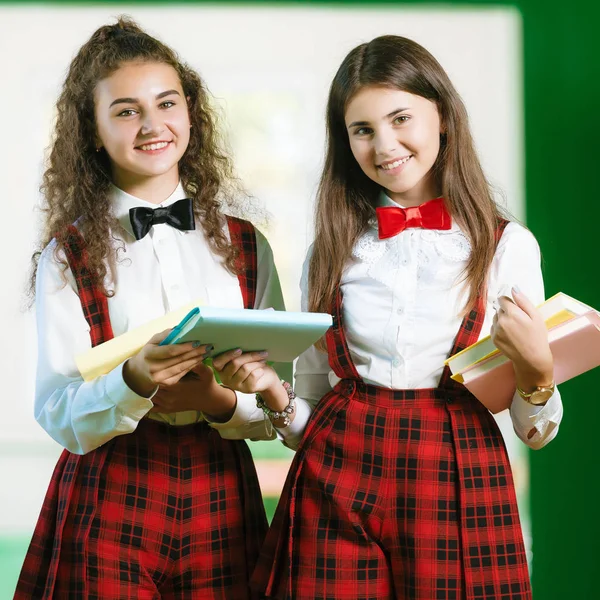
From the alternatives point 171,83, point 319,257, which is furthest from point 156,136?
point 319,257

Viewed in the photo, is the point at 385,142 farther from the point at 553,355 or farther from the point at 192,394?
the point at 192,394

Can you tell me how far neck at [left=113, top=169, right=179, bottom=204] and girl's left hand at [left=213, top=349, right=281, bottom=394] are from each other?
51cm

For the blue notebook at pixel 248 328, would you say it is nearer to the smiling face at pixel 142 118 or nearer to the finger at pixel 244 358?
the finger at pixel 244 358

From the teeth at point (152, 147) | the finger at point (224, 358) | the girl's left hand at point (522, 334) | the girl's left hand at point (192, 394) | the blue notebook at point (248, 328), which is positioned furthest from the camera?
the teeth at point (152, 147)

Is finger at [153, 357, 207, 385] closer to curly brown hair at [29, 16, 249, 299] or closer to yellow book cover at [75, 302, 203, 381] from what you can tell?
yellow book cover at [75, 302, 203, 381]

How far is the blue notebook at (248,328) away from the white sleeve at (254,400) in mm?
272

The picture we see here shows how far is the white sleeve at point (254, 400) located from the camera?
203cm

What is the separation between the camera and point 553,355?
1.81m

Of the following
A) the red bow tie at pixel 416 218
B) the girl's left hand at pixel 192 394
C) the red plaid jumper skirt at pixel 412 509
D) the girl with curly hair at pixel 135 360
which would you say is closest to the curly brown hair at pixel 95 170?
the girl with curly hair at pixel 135 360

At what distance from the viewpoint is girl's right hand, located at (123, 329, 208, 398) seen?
1745mm

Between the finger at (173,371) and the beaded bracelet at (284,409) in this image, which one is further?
the beaded bracelet at (284,409)

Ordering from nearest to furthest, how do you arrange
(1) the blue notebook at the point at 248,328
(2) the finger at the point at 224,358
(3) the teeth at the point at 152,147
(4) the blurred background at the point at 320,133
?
1. (1) the blue notebook at the point at 248,328
2. (2) the finger at the point at 224,358
3. (3) the teeth at the point at 152,147
4. (4) the blurred background at the point at 320,133

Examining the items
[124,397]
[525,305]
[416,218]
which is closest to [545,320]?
[525,305]

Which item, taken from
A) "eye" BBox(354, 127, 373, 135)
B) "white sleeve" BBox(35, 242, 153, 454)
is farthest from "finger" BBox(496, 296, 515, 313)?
"white sleeve" BBox(35, 242, 153, 454)
